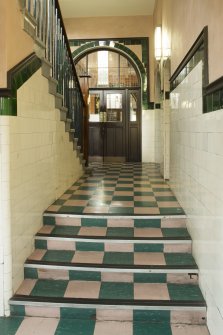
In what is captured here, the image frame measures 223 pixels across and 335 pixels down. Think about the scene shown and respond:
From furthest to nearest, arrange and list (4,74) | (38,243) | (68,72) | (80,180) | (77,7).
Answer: (77,7), (80,180), (68,72), (38,243), (4,74)

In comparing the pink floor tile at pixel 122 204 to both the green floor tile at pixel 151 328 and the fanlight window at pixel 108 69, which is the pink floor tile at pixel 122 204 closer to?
the green floor tile at pixel 151 328

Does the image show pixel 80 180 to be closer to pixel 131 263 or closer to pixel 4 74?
pixel 131 263

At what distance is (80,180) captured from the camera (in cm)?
696

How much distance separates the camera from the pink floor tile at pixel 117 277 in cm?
350

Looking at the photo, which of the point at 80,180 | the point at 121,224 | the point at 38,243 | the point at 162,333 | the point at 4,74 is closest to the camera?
the point at 162,333

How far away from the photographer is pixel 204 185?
10.3ft

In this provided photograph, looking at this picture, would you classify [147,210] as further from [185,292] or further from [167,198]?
[185,292]

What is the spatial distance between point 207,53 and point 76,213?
2.29m

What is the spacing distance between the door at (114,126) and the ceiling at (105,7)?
6.70 ft

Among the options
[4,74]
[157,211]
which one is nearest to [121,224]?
[157,211]

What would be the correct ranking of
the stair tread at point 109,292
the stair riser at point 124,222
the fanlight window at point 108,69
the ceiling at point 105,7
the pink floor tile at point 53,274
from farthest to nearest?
1. the fanlight window at point 108,69
2. the ceiling at point 105,7
3. the stair riser at point 124,222
4. the pink floor tile at point 53,274
5. the stair tread at point 109,292

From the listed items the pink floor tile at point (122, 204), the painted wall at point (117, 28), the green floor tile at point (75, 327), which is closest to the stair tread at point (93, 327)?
the green floor tile at point (75, 327)

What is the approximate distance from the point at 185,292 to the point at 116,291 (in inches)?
23.6

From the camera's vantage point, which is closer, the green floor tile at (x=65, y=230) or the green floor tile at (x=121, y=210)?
the green floor tile at (x=65, y=230)
